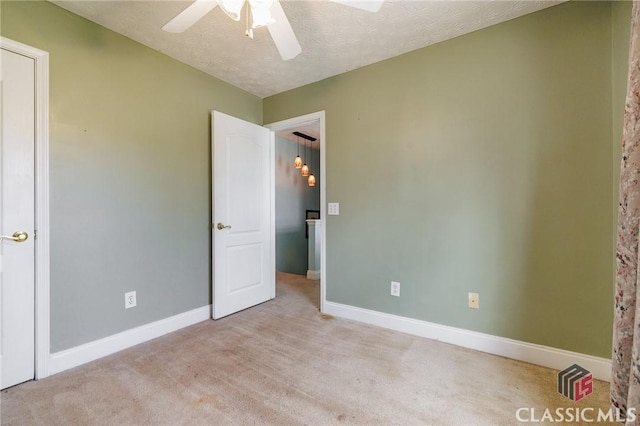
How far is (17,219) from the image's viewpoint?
165 cm

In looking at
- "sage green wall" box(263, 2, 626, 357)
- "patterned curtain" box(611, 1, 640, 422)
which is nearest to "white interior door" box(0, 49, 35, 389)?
"sage green wall" box(263, 2, 626, 357)

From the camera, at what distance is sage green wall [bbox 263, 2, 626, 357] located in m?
1.73

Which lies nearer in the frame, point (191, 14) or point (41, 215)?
point (191, 14)

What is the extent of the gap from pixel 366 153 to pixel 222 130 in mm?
1445

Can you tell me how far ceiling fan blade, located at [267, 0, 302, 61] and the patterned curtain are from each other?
4.52 ft

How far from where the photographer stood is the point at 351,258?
2670 mm

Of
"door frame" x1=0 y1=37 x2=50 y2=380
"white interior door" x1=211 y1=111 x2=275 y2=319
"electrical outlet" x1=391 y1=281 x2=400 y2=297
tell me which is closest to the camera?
"door frame" x1=0 y1=37 x2=50 y2=380

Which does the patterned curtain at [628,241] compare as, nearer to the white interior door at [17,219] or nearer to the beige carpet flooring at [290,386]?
the beige carpet flooring at [290,386]

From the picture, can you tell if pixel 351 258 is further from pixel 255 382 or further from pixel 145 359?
pixel 145 359

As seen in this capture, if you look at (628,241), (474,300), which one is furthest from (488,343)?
(628,241)

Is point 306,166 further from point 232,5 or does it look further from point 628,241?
point 628,241

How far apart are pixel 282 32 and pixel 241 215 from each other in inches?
73.0

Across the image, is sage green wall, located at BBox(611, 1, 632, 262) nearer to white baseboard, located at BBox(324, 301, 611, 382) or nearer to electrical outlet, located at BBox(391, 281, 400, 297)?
white baseboard, located at BBox(324, 301, 611, 382)

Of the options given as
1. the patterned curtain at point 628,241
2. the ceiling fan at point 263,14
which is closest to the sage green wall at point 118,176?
the ceiling fan at point 263,14
